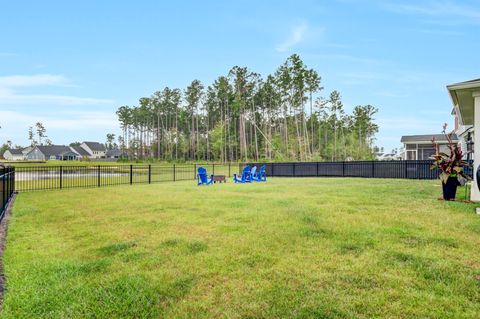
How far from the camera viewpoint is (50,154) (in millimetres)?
83250

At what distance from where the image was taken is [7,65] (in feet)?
70.3

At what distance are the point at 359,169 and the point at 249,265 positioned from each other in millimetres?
18464

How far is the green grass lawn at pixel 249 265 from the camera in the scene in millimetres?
2512

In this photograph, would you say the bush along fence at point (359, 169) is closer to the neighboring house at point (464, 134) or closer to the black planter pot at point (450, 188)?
the neighboring house at point (464, 134)

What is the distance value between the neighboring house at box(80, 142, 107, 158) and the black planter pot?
101 meters

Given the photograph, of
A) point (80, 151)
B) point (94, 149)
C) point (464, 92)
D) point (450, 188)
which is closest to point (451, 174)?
point (450, 188)

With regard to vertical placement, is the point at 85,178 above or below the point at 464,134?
below

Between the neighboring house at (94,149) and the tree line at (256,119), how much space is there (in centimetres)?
2767

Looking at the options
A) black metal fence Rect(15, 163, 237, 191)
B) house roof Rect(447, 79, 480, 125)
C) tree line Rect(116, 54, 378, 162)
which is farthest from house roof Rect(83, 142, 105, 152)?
house roof Rect(447, 79, 480, 125)

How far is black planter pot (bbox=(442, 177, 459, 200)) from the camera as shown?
26.1 ft

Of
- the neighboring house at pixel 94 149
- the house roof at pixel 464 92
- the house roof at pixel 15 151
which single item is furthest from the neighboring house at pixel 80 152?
the house roof at pixel 464 92

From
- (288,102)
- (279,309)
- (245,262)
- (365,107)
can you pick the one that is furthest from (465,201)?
(365,107)

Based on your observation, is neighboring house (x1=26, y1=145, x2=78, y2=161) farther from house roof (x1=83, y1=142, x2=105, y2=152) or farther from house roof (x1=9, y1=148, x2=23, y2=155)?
house roof (x1=9, y1=148, x2=23, y2=155)

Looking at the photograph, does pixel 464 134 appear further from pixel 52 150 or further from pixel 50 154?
Answer: pixel 52 150
